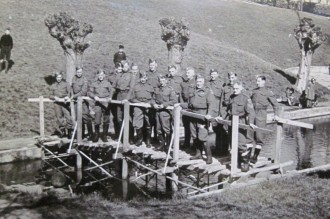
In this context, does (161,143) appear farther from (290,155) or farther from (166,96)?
(290,155)

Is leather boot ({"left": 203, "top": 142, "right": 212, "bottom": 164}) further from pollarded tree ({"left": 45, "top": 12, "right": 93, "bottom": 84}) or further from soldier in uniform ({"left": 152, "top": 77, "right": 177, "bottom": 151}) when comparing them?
pollarded tree ({"left": 45, "top": 12, "right": 93, "bottom": 84})

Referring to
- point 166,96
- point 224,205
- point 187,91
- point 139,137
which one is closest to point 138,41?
point 139,137

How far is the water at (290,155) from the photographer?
11798 millimetres

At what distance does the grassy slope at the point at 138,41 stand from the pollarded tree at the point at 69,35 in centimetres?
226

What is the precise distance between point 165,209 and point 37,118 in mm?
10415

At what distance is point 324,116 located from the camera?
23.4 metres

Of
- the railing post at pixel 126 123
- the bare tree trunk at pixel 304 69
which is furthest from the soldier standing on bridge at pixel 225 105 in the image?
the bare tree trunk at pixel 304 69

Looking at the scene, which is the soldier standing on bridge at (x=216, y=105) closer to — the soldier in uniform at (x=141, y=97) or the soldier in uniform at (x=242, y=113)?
the soldier in uniform at (x=242, y=113)

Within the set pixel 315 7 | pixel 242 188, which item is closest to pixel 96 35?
pixel 242 188

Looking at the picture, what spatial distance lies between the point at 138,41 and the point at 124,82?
18474 millimetres

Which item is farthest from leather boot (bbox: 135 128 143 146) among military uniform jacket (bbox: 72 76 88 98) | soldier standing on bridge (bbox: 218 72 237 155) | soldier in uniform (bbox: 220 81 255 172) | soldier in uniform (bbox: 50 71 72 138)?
soldier in uniform (bbox: 220 81 255 172)

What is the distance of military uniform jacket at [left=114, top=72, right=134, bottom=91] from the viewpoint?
12.0 m

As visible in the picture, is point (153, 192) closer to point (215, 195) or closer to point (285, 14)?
point (215, 195)

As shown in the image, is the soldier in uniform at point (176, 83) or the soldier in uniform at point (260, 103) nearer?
the soldier in uniform at point (260, 103)
